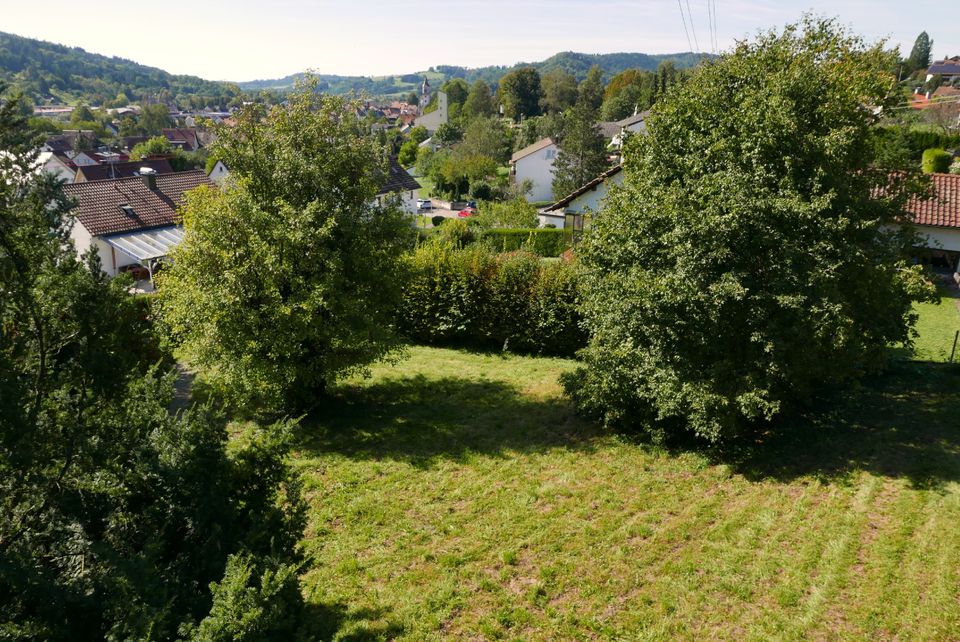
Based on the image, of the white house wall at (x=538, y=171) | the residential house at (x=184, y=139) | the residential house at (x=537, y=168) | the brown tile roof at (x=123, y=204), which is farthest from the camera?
the residential house at (x=184, y=139)

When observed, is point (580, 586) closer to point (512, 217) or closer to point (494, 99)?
point (512, 217)

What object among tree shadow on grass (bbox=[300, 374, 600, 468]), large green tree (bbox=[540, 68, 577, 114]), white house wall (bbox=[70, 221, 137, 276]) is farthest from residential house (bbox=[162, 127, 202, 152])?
tree shadow on grass (bbox=[300, 374, 600, 468])

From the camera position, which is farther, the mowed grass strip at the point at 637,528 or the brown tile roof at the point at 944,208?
the brown tile roof at the point at 944,208

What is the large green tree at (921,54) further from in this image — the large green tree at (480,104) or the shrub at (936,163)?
the shrub at (936,163)

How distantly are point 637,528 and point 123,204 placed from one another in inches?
1220

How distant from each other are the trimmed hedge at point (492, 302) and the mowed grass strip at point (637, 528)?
17.0 feet

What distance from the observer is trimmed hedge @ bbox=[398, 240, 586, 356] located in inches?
731

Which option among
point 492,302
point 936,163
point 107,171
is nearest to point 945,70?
point 936,163

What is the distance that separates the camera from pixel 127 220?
29.9 meters

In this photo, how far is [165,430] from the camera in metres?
6.62

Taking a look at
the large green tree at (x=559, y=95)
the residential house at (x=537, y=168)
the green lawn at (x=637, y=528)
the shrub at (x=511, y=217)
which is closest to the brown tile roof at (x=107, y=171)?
the residential house at (x=537, y=168)

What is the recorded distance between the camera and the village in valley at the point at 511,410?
5.96 m

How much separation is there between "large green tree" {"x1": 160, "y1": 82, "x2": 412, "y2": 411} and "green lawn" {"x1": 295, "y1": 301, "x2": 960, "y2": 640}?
210 cm

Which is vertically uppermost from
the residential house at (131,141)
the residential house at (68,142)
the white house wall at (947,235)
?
the residential house at (131,141)
